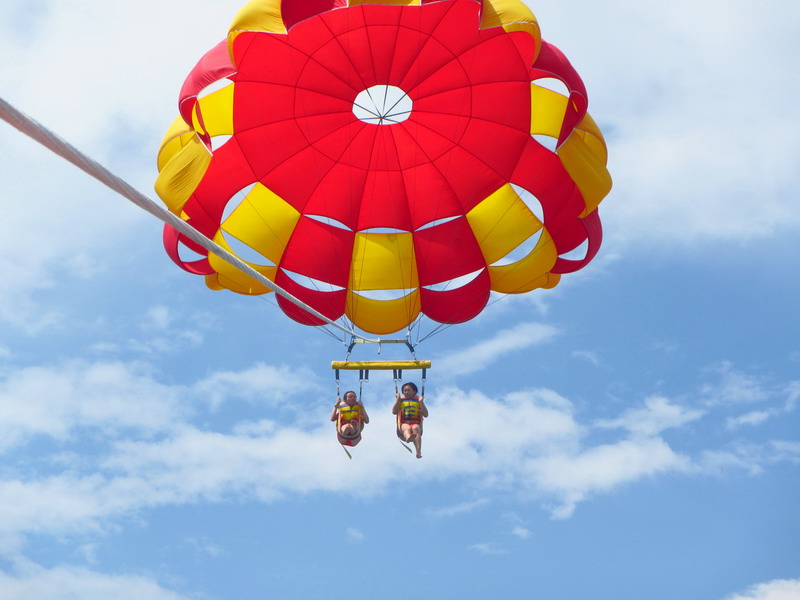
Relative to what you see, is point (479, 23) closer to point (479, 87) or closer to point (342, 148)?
point (479, 87)

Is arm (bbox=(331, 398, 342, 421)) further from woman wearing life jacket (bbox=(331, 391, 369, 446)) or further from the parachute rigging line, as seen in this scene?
the parachute rigging line

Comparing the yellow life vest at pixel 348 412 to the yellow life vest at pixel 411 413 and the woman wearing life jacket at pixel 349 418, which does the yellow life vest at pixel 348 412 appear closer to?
the woman wearing life jacket at pixel 349 418

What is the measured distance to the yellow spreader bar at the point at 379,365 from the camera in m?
11.5

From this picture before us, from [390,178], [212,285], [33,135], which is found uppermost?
[390,178]

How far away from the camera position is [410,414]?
11.4m

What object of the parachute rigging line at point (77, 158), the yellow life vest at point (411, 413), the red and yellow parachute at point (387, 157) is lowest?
the parachute rigging line at point (77, 158)

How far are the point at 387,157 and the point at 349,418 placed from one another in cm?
318

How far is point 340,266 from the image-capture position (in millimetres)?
12672

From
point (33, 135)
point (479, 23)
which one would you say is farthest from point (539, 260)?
point (33, 135)

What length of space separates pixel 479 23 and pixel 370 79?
141 cm

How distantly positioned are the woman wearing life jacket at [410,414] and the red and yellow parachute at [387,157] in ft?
4.80

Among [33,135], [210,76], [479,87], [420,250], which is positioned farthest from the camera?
[420,250]

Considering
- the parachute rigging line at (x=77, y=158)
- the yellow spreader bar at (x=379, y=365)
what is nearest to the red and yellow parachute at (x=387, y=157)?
the yellow spreader bar at (x=379, y=365)

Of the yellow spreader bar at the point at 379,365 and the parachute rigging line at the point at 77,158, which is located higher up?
the yellow spreader bar at the point at 379,365
